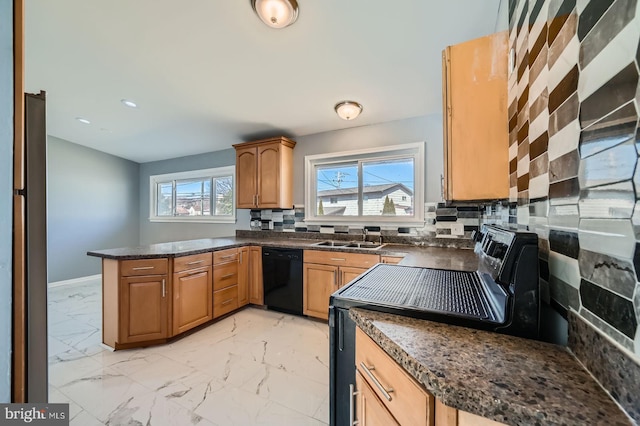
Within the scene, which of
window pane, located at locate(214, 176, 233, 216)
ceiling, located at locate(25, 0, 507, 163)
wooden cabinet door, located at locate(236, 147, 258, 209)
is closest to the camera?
ceiling, located at locate(25, 0, 507, 163)

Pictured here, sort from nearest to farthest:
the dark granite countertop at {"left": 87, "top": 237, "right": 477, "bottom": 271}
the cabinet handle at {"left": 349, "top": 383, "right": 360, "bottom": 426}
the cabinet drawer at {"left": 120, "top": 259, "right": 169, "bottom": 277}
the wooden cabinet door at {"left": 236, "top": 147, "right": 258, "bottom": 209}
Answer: the cabinet handle at {"left": 349, "top": 383, "right": 360, "bottom": 426} < the dark granite countertop at {"left": 87, "top": 237, "right": 477, "bottom": 271} < the cabinet drawer at {"left": 120, "top": 259, "right": 169, "bottom": 277} < the wooden cabinet door at {"left": 236, "top": 147, "right": 258, "bottom": 209}

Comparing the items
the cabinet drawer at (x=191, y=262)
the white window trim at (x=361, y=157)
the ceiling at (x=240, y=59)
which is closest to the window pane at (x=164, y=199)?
the ceiling at (x=240, y=59)

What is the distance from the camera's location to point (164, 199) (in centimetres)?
500

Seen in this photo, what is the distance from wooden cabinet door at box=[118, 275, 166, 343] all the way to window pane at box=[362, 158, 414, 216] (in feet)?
7.77

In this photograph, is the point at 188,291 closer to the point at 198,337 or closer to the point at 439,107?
the point at 198,337

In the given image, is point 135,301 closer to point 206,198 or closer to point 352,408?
point 352,408

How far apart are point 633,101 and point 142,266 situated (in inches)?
112

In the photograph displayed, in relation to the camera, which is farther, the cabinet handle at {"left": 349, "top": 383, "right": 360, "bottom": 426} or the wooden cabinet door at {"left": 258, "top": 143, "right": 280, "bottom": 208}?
the wooden cabinet door at {"left": 258, "top": 143, "right": 280, "bottom": 208}

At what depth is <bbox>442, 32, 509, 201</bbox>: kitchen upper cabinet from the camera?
123cm

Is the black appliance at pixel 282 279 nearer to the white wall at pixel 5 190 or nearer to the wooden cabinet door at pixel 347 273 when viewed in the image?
the wooden cabinet door at pixel 347 273

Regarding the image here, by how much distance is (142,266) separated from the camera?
2.19 metres

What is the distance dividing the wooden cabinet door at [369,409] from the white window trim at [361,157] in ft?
7.38

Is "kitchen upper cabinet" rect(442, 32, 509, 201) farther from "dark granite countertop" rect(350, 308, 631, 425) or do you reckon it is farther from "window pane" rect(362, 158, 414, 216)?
"window pane" rect(362, 158, 414, 216)

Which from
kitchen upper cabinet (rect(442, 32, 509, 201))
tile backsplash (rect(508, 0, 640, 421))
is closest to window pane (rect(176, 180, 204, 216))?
kitchen upper cabinet (rect(442, 32, 509, 201))
